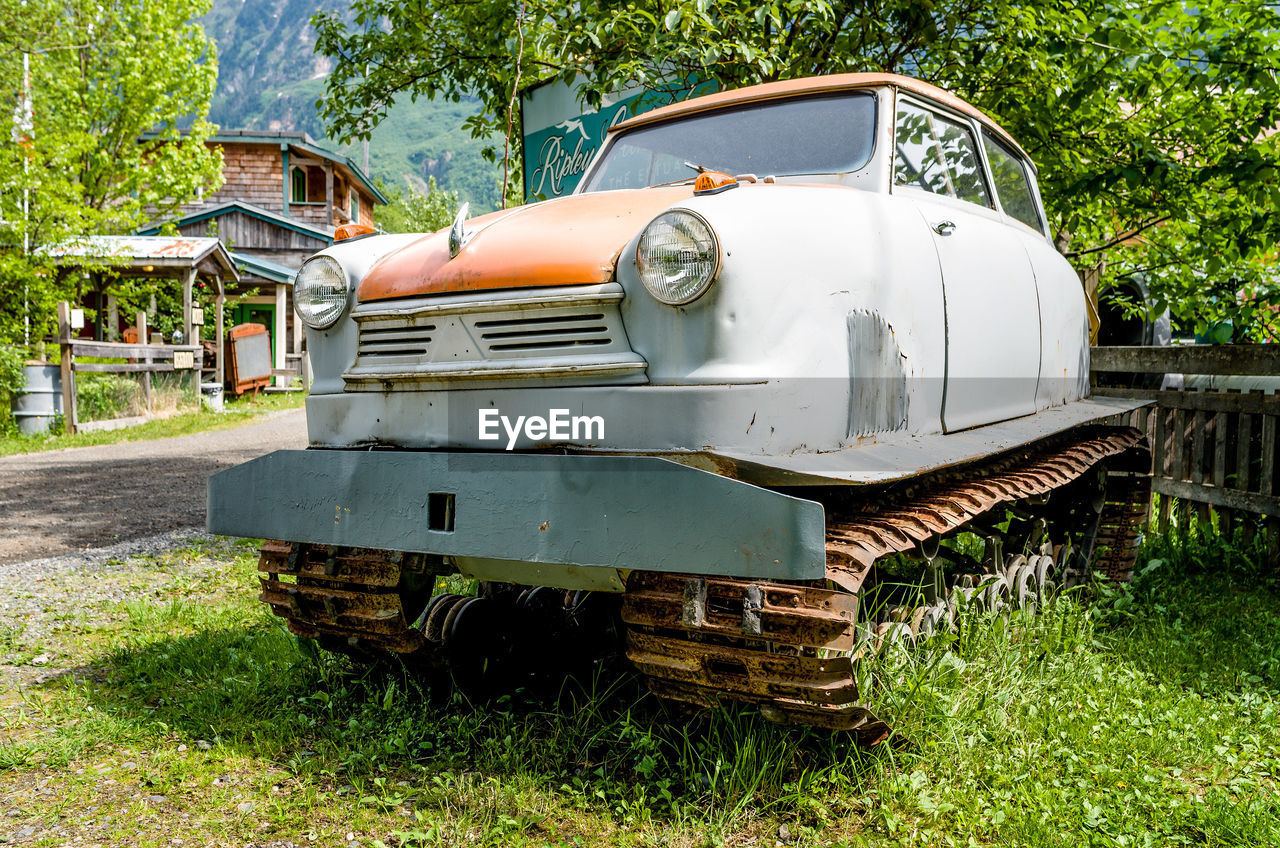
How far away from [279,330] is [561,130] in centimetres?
2056

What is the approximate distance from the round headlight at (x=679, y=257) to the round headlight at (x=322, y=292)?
45.9 inches

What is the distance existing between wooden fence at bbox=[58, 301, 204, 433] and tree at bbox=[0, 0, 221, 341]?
1.14 m

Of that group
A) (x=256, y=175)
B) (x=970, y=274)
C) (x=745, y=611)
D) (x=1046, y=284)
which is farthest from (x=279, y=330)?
(x=745, y=611)

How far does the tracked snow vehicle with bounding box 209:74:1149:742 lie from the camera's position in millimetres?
2570

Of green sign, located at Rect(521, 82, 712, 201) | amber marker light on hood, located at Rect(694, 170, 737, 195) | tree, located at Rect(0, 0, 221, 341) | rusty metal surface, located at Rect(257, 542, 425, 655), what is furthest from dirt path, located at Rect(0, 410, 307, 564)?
amber marker light on hood, located at Rect(694, 170, 737, 195)

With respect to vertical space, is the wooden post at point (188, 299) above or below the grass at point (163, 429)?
above

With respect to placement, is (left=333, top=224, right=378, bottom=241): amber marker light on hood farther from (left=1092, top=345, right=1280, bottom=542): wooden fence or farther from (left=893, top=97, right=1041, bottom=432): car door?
(left=1092, top=345, right=1280, bottom=542): wooden fence

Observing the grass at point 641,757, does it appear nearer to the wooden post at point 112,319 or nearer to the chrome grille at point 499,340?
the chrome grille at point 499,340

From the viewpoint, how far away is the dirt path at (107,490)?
7094 millimetres

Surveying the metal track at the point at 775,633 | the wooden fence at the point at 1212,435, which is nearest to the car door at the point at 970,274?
the metal track at the point at 775,633

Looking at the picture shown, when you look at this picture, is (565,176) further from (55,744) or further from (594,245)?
(55,744)

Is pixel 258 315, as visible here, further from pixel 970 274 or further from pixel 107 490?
pixel 970 274

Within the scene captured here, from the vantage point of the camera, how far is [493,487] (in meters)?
2.69

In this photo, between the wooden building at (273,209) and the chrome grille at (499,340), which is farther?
the wooden building at (273,209)
